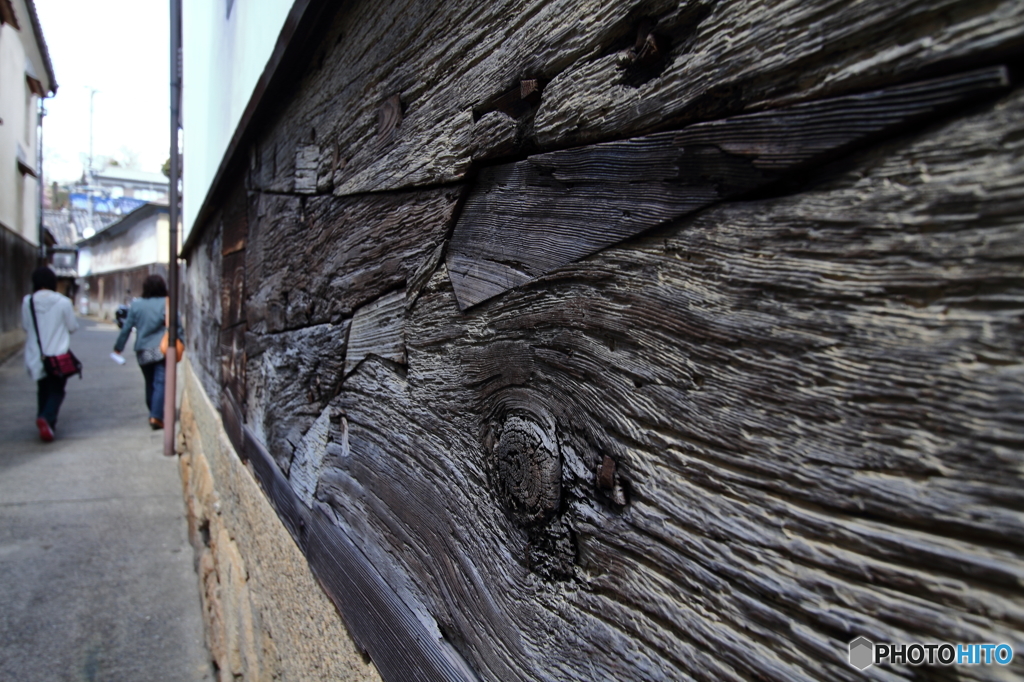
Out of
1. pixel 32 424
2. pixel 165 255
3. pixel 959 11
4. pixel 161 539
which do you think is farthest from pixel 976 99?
pixel 165 255

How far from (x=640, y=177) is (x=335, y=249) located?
3.20 feet

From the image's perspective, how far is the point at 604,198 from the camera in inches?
23.8

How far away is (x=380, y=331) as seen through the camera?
114cm

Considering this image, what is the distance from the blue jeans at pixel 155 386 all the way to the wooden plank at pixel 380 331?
692 centimetres

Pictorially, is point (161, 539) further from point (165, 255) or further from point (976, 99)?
point (165, 255)

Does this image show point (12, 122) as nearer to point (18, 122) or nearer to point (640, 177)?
point (18, 122)

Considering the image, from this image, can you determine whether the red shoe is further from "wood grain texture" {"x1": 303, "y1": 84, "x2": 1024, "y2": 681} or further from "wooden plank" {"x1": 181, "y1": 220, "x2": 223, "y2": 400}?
"wood grain texture" {"x1": 303, "y1": 84, "x2": 1024, "y2": 681}

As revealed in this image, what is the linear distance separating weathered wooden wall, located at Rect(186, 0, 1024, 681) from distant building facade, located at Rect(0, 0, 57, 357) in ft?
46.8

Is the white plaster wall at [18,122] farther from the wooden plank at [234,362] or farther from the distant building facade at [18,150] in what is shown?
the wooden plank at [234,362]

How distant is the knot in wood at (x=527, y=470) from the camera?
0.67 meters

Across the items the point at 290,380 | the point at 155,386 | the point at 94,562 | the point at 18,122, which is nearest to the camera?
the point at 290,380

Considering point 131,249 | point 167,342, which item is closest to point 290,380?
point 167,342

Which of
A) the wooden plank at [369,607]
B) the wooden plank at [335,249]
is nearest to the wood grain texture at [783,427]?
the wooden plank at [369,607]

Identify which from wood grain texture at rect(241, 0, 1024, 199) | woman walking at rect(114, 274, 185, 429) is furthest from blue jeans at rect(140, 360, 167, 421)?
wood grain texture at rect(241, 0, 1024, 199)
